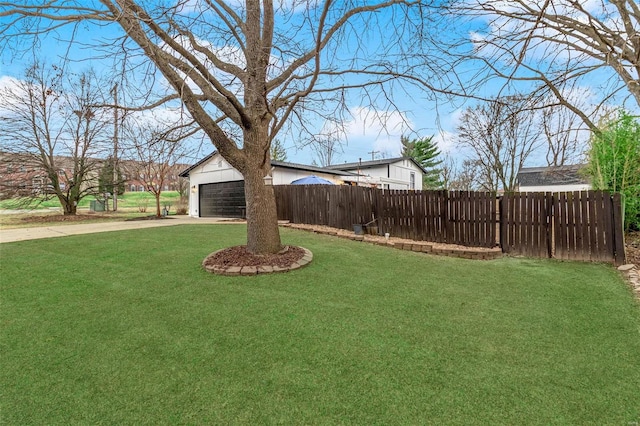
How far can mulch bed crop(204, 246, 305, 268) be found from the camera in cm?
478

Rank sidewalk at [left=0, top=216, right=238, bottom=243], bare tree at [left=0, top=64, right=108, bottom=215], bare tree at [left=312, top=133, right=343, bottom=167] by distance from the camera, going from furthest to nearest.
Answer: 1. bare tree at [left=0, top=64, right=108, bottom=215]
2. sidewalk at [left=0, top=216, right=238, bottom=243]
3. bare tree at [left=312, top=133, right=343, bottom=167]

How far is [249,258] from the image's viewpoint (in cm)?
496

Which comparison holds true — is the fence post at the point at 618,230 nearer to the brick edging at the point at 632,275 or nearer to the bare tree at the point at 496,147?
the brick edging at the point at 632,275

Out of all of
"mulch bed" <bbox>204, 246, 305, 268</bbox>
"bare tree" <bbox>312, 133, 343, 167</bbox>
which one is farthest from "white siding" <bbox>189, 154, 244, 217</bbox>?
"mulch bed" <bbox>204, 246, 305, 268</bbox>

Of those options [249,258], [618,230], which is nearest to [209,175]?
[249,258]

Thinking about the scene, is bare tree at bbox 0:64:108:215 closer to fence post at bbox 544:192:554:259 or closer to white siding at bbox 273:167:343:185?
white siding at bbox 273:167:343:185

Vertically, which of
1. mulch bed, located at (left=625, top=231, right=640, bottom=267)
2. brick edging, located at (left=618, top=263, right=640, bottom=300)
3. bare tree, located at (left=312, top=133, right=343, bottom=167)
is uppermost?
bare tree, located at (left=312, top=133, right=343, bottom=167)

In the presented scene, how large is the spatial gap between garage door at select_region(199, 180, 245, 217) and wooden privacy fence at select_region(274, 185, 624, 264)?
304 inches

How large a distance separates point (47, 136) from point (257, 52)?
1678 cm

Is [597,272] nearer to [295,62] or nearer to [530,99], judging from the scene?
[530,99]

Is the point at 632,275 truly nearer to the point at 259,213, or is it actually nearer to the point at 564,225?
the point at 564,225

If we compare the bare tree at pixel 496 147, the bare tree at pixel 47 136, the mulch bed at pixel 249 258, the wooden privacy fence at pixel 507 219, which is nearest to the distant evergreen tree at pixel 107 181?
the bare tree at pixel 47 136

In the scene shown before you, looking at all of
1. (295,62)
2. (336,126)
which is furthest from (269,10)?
(336,126)

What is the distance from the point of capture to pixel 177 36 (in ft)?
14.2
